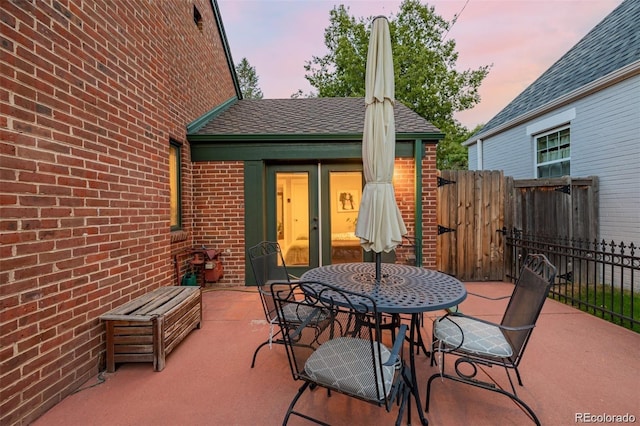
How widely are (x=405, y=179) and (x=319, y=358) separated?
4.01m

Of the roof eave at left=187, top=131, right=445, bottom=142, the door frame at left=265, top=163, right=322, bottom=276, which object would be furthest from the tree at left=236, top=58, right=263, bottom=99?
the door frame at left=265, top=163, right=322, bottom=276

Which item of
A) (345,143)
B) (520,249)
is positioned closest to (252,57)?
(345,143)

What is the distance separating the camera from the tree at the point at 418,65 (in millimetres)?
14977

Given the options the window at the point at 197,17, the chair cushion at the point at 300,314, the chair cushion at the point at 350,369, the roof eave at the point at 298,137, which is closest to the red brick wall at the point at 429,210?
the roof eave at the point at 298,137

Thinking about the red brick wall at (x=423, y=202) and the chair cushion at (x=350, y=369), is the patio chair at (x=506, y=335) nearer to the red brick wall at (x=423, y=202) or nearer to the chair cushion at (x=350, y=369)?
the chair cushion at (x=350, y=369)

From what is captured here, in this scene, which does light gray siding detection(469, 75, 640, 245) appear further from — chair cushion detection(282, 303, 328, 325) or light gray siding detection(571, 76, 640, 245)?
chair cushion detection(282, 303, 328, 325)

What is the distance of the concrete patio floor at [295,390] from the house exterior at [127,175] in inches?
18.6

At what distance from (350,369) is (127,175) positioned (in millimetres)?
2960

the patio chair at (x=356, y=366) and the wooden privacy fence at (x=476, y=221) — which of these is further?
the wooden privacy fence at (x=476, y=221)

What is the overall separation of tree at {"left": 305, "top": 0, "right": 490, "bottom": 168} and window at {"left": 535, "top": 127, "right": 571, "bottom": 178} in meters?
8.08

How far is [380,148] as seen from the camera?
2.27 m

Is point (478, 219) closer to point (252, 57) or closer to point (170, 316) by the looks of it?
point (170, 316)

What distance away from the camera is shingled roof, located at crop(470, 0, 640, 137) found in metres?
5.46

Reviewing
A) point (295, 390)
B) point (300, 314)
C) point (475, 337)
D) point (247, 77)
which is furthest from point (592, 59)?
point (247, 77)
